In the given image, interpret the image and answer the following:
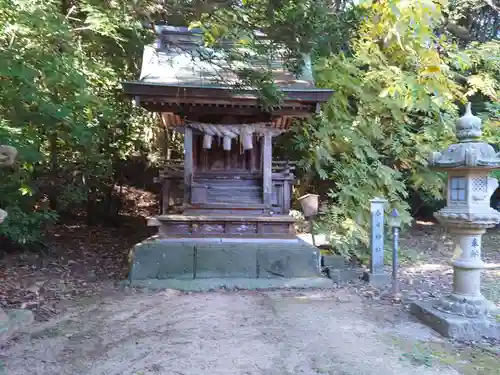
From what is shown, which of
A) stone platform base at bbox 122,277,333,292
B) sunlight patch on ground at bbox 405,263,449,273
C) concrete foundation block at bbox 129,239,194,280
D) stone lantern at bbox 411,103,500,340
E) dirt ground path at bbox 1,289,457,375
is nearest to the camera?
dirt ground path at bbox 1,289,457,375

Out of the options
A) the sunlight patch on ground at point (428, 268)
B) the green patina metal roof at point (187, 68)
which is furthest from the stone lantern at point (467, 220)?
the sunlight patch on ground at point (428, 268)

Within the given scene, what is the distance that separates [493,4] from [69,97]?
12.3 m

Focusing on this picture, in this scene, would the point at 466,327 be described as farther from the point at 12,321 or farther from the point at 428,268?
the point at 12,321

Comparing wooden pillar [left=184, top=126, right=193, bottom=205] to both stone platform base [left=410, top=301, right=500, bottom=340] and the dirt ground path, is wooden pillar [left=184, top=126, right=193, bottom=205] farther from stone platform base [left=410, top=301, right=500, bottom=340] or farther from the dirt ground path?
stone platform base [left=410, top=301, right=500, bottom=340]

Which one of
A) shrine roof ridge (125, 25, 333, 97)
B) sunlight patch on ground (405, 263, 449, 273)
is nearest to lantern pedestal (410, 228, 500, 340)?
shrine roof ridge (125, 25, 333, 97)

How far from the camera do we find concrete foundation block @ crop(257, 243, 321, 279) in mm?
7066

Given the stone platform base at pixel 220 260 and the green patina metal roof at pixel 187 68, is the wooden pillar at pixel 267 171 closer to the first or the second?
the stone platform base at pixel 220 260

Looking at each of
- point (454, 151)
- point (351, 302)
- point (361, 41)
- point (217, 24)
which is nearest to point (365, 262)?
point (351, 302)

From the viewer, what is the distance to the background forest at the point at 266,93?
5.23 meters

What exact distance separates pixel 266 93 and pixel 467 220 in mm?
2781

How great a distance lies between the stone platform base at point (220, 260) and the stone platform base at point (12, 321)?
2127 millimetres

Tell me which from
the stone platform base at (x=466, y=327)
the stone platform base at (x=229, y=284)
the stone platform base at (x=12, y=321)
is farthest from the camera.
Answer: the stone platform base at (x=229, y=284)

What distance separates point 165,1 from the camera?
5363 mm

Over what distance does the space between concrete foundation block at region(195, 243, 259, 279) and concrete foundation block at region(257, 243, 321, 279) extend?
0.16m
